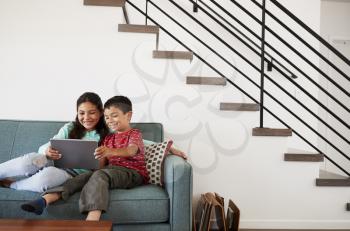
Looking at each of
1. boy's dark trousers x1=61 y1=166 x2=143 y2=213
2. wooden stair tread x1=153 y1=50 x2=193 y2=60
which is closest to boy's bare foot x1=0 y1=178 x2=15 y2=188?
boy's dark trousers x1=61 y1=166 x2=143 y2=213

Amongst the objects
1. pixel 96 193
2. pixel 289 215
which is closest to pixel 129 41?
pixel 96 193

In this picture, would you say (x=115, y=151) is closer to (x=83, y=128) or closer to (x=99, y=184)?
(x=99, y=184)

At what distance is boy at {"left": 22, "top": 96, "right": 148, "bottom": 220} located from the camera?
5.12 ft

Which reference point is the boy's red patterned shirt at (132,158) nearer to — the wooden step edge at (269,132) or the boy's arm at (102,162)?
the boy's arm at (102,162)

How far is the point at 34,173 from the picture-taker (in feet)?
5.88

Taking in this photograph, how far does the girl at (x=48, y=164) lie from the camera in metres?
1.69

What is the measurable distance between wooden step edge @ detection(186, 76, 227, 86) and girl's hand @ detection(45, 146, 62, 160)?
1.17 metres

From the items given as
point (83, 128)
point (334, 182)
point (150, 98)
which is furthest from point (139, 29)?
point (334, 182)

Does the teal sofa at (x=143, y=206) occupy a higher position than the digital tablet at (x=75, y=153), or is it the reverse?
the digital tablet at (x=75, y=153)

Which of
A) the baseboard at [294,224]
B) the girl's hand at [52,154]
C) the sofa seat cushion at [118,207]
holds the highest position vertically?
the girl's hand at [52,154]

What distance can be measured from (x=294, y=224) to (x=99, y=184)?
1604 millimetres

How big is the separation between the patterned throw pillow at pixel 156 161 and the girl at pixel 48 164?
35 centimetres

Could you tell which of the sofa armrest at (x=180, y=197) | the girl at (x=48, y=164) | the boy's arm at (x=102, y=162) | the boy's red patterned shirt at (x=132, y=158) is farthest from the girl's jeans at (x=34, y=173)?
the sofa armrest at (x=180, y=197)

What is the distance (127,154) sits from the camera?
1853mm
